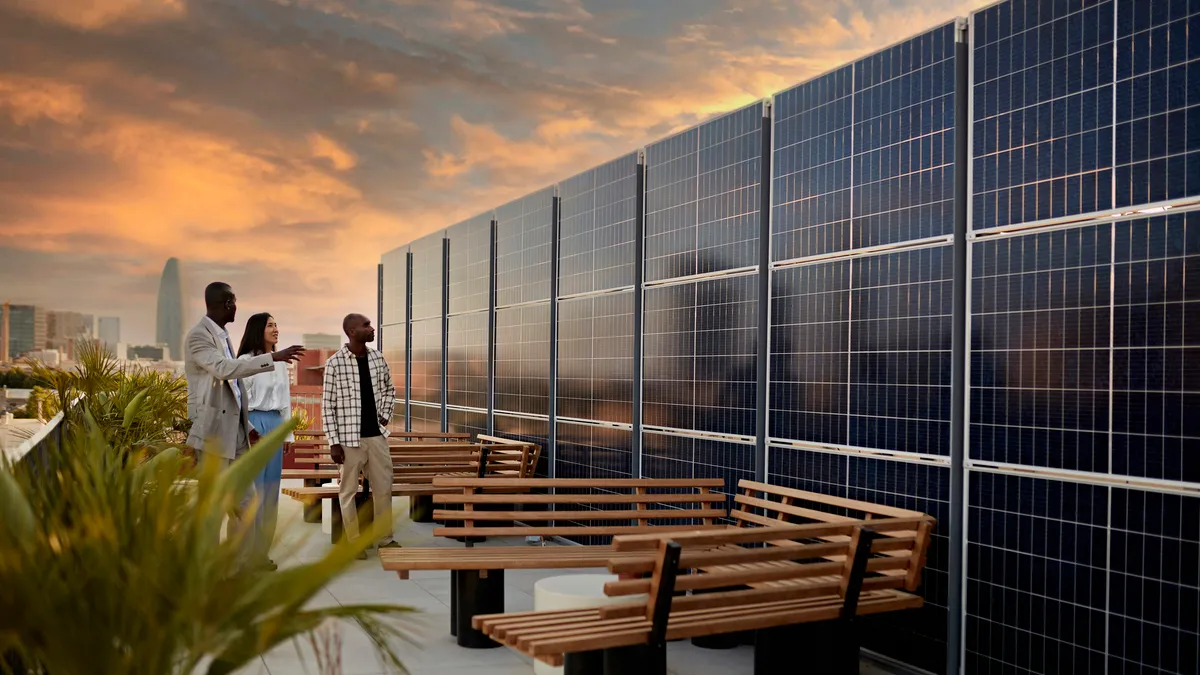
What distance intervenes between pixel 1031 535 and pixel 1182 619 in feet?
2.92

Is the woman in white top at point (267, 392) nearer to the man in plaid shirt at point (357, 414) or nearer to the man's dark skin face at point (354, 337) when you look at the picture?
the man in plaid shirt at point (357, 414)

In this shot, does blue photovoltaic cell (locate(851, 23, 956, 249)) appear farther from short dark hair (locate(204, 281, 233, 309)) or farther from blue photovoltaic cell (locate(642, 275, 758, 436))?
short dark hair (locate(204, 281, 233, 309))

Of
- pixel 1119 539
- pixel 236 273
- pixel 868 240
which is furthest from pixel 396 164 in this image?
pixel 1119 539

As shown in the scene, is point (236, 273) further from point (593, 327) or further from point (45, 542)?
point (45, 542)

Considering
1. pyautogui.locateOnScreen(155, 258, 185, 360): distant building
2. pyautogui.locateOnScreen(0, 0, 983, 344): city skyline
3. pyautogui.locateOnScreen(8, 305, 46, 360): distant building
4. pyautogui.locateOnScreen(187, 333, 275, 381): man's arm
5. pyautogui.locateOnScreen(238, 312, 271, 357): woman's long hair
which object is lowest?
pyautogui.locateOnScreen(187, 333, 275, 381): man's arm

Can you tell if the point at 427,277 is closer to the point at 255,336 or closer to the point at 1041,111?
the point at 255,336

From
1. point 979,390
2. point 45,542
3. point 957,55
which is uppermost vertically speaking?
point 957,55

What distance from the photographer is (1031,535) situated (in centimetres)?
576

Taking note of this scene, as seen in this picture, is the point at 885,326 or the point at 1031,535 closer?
the point at 1031,535

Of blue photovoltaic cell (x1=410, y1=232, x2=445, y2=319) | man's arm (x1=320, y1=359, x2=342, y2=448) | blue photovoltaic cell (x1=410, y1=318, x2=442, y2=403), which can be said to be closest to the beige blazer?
man's arm (x1=320, y1=359, x2=342, y2=448)

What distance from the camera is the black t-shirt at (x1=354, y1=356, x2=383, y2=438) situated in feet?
31.7

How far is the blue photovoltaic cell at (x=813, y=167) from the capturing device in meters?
7.19

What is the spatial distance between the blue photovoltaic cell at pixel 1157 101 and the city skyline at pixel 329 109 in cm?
498

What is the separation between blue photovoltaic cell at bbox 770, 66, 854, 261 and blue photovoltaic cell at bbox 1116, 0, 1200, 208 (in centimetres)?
201
